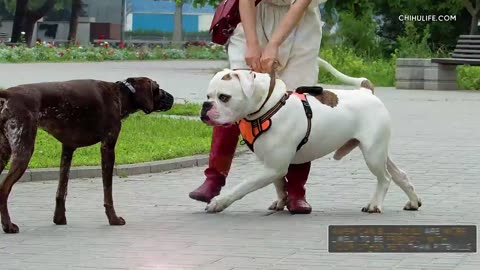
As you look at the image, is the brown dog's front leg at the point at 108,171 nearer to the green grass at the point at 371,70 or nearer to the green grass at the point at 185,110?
the green grass at the point at 185,110

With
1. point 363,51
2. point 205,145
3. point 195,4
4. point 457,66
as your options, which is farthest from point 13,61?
point 205,145

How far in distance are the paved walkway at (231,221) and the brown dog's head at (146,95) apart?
79 cm

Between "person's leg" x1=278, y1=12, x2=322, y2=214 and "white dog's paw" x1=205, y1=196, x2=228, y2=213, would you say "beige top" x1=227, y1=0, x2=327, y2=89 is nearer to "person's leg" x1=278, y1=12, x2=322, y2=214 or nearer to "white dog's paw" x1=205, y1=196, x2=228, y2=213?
"person's leg" x1=278, y1=12, x2=322, y2=214

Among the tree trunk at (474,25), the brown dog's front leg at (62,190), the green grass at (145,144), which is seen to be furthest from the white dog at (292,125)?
the tree trunk at (474,25)

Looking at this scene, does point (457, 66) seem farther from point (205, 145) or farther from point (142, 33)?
point (142, 33)

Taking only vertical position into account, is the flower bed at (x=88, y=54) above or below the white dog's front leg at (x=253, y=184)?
below

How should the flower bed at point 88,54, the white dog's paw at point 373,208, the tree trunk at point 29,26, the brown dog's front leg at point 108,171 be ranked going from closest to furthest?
the brown dog's front leg at point 108,171 → the white dog's paw at point 373,208 → the flower bed at point 88,54 → the tree trunk at point 29,26

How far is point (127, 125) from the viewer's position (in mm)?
15141

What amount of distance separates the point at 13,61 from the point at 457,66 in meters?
16.0

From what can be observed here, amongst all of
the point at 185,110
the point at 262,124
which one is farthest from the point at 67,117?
the point at 185,110

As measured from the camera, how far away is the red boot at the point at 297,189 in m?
8.60

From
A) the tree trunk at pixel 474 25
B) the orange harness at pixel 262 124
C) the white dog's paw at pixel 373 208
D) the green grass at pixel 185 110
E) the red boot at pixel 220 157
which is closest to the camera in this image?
the orange harness at pixel 262 124

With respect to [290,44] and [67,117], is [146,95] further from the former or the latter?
[290,44]

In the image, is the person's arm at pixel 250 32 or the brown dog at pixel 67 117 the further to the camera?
the person's arm at pixel 250 32
